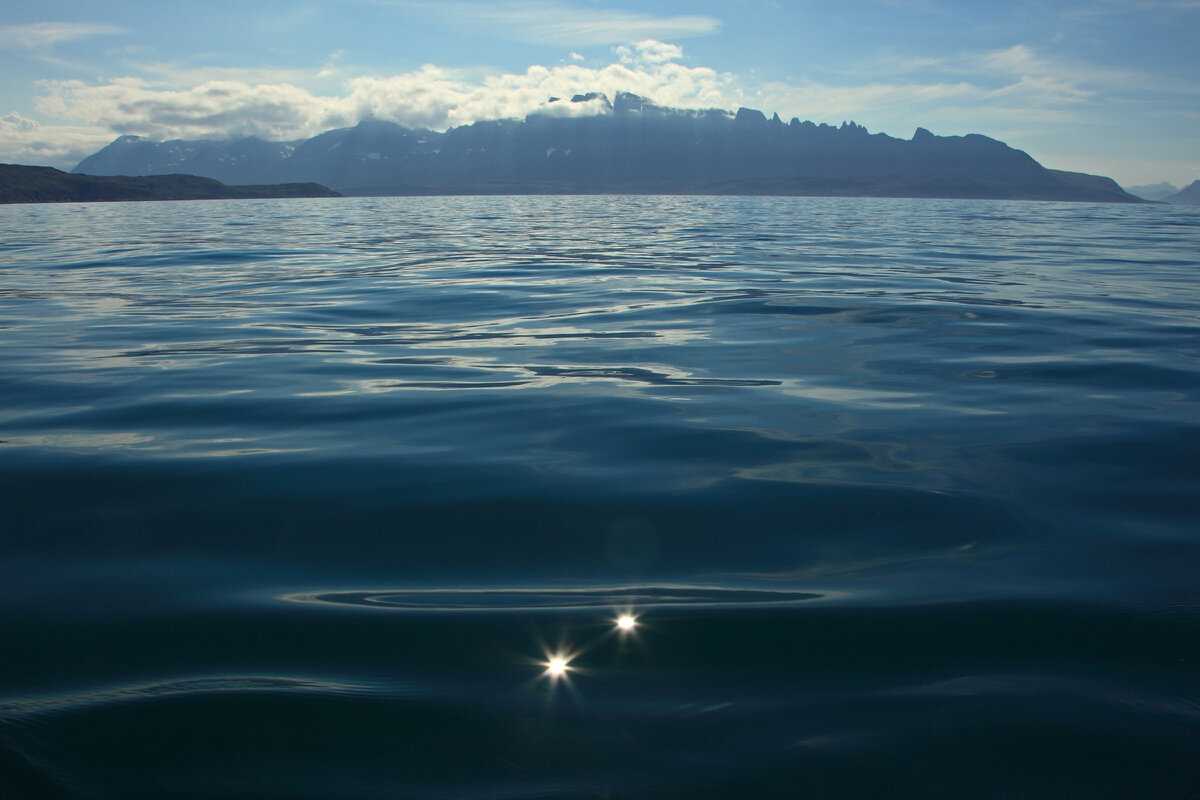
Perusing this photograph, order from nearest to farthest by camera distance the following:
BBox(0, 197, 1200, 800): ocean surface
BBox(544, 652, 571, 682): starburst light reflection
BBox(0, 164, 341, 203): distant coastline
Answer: BBox(0, 197, 1200, 800): ocean surface → BBox(544, 652, 571, 682): starburst light reflection → BBox(0, 164, 341, 203): distant coastline

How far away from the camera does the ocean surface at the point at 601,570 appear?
1886mm

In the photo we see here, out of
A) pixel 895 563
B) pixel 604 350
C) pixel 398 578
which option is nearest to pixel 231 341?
pixel 604 350

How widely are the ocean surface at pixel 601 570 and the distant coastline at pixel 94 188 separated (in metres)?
118

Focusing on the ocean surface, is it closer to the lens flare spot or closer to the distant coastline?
the lens flare spot

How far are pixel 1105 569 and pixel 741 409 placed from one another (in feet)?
8.07

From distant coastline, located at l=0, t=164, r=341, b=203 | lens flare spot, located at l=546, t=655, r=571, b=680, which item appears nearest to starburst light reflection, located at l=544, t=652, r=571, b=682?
lens flare spot, located at l=546, t=655, r=571, b=680

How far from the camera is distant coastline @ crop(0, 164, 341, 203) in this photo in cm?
10875

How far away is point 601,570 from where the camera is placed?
2873mm

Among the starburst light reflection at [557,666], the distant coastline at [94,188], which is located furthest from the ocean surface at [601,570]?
the distant coastline at [94,188]

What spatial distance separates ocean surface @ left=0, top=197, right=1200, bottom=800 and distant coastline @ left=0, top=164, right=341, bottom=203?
11783 cm

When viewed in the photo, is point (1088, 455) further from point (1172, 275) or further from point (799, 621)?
point (1172, 275)

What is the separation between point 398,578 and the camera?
279 centimetres

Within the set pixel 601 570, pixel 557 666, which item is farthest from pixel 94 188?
pixel 557 666

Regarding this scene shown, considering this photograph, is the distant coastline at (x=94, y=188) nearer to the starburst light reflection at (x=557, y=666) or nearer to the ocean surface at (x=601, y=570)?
the ocean surface at (x=601, y=570)
